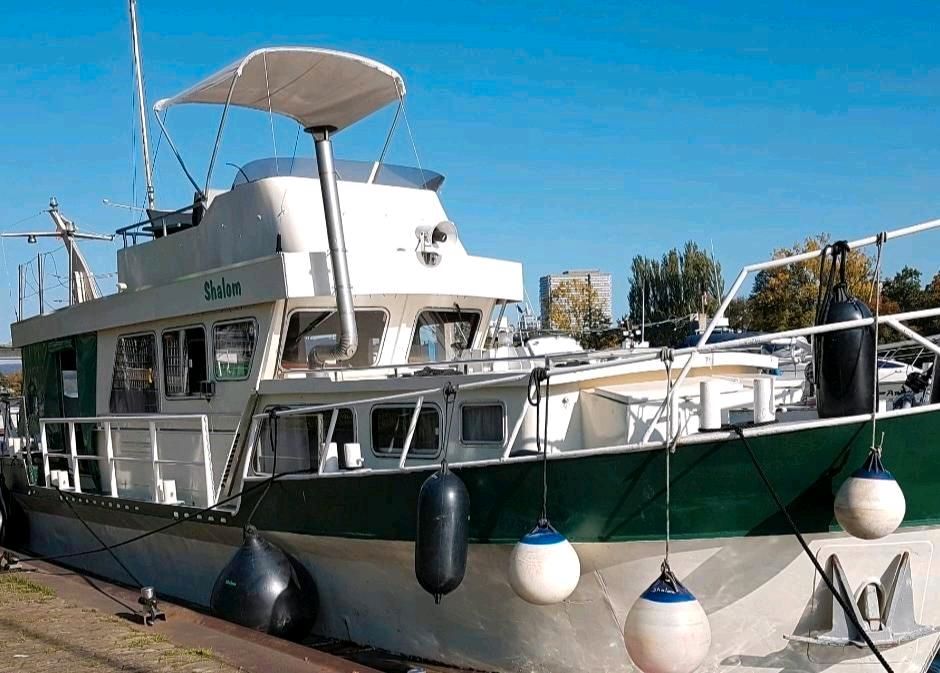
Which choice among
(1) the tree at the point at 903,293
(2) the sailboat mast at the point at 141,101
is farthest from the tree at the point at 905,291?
(2) the sailboat mast at the point at 141,101

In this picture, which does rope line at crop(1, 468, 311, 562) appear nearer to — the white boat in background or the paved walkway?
the white boat in background

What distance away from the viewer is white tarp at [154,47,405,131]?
8.64 metres

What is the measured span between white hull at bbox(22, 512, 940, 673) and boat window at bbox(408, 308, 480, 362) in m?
2.55

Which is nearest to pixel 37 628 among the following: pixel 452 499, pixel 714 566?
pixel 452 499

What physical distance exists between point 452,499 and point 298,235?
12.1 feet

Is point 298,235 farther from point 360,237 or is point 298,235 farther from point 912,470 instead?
point 912,470

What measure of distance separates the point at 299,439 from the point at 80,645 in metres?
2.43

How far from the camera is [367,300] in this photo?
8797 mm

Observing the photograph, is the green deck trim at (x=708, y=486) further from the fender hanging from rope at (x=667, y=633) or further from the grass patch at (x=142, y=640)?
the grass patch at (x=142, y=640)

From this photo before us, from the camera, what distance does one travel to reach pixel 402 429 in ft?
24.4

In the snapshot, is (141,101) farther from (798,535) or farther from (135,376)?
(798,535)

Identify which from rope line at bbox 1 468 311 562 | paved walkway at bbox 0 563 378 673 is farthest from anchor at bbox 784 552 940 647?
rope line at bbox 1 468 311 562

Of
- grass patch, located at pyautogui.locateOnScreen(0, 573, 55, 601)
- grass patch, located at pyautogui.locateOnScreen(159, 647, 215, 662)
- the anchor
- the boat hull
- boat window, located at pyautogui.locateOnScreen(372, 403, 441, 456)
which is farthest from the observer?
grass patch, located at pyautogui.locateOnScreen(0, 573, 55, 601)

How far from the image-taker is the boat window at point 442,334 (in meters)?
9.31
